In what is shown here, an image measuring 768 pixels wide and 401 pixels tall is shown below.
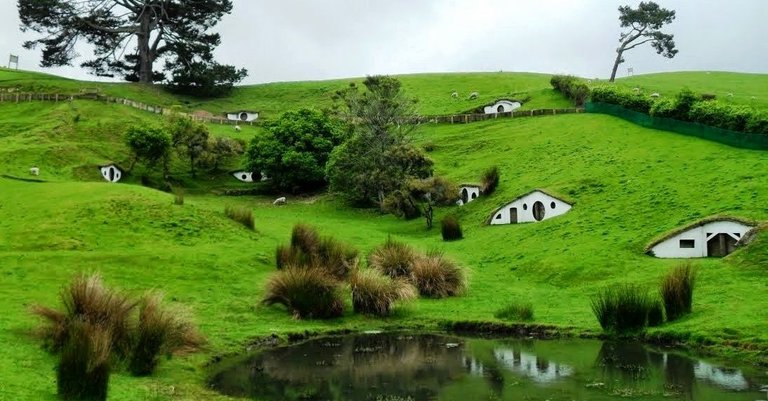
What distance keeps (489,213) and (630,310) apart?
88.8 feet

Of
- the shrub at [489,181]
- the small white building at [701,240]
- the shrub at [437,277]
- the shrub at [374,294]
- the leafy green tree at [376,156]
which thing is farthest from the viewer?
the leafy green tree at [376,156]

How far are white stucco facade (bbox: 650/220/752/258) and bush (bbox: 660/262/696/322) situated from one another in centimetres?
1007

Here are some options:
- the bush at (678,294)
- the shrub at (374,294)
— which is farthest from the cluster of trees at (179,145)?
the bush at (678,294)

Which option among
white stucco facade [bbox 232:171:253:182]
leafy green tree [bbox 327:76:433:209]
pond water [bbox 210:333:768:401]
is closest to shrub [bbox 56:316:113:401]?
pond water [bbox 210:333:768:401]

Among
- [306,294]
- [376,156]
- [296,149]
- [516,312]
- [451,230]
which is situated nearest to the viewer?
[516,312]

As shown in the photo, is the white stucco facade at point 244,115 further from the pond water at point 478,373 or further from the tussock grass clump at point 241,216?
the pond water at point 478,373

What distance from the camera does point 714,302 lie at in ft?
79.4

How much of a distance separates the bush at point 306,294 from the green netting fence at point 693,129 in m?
34.0

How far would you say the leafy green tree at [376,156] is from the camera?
180 feet

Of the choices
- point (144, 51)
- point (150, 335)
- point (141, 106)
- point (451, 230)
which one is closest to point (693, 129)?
point (451, 230)

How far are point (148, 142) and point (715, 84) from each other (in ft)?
253

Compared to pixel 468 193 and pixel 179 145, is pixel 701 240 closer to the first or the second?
pixel 468 193

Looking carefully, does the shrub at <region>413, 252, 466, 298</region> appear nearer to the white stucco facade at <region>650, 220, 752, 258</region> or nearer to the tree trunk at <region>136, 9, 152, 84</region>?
the white stucco facade at <region>650, 220, 752, 258</region>

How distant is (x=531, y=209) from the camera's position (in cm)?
4684
